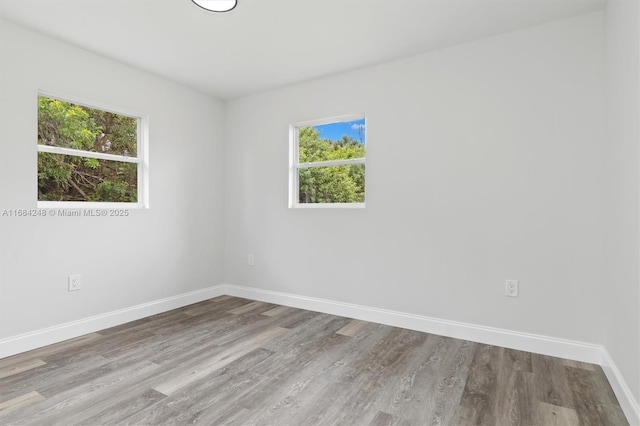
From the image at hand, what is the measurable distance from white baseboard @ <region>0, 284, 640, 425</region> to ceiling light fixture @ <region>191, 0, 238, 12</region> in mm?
2704

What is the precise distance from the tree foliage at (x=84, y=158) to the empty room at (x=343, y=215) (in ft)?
0.06

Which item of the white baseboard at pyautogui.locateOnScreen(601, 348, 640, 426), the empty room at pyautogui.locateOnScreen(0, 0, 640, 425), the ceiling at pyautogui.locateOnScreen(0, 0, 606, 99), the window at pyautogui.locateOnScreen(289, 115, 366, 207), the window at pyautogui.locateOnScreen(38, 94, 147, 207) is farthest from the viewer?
the window at pyautogui.locateOnScreen(289, 115, 366, 207)

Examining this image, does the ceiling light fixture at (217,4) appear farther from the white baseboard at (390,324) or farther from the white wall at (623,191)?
the white baseboard at (390,324)

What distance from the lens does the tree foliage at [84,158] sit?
9.17ft

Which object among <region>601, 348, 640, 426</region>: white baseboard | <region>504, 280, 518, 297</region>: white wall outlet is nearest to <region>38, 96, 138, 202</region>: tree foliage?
<region>504, 280, 518, 297</region>: white wall outlet

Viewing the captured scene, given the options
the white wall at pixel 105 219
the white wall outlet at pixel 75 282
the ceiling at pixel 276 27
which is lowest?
the white wall outlet at pixel 75 282

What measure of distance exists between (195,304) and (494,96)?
363 cm

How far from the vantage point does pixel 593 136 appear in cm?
241

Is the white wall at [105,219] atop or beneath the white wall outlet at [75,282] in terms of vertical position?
atop

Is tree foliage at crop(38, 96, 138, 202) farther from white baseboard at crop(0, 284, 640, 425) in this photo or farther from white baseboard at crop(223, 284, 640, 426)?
white baseboard at crop(223, 284, 640, 426)

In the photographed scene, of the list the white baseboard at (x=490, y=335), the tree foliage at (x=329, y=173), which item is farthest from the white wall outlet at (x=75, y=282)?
the tree foliage at (x=329, y=173)

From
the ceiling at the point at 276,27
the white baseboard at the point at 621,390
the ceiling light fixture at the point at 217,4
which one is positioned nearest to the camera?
the white baseboard at the point at 621,390

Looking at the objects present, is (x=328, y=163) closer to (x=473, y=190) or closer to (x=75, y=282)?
(x=473, y=190)

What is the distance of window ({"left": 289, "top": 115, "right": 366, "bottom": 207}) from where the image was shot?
3.48 m
